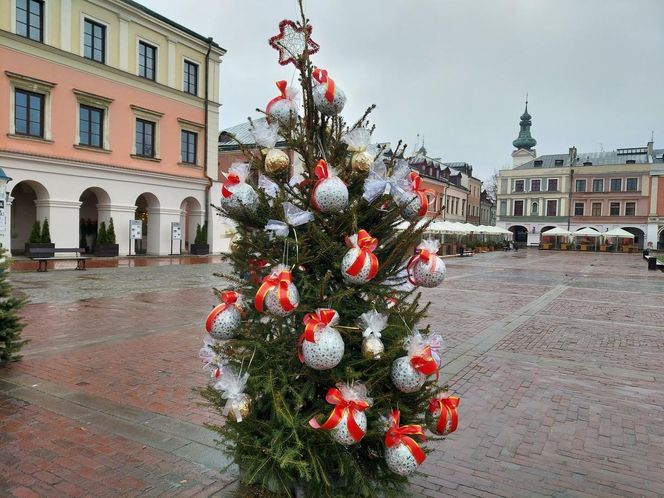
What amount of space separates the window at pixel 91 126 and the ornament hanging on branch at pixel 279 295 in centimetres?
2321

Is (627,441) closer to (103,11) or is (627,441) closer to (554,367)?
(554,367)

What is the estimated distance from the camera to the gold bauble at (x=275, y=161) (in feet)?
9.30

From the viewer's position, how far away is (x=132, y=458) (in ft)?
11.5

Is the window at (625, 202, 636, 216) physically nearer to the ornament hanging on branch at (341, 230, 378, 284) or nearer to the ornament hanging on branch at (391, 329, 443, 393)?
the ornament hanging on branch at (391, 329, 443, 393)

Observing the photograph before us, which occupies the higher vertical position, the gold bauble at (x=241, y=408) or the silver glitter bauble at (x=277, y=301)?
the silver glitter bauble at (x=277, y=301)

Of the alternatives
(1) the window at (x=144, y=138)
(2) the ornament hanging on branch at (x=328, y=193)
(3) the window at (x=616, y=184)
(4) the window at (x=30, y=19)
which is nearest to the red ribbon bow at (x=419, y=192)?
(2) the ornament hanging on branch at (x=328, y=193)

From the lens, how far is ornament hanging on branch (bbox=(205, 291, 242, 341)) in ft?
9.30

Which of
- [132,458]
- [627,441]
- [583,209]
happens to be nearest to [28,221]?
[132,458]

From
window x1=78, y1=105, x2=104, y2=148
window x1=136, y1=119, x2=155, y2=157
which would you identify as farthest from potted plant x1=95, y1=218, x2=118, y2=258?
window x1=136, y1=119, x2=155, y2=157

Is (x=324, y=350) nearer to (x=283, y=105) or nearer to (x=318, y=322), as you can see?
(x=318, y=322)

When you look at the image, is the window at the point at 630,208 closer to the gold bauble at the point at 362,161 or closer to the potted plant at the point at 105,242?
the potted plant at the point at 105,242

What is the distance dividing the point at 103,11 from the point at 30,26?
12.0ft

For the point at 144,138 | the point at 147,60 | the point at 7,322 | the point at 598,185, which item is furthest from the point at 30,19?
the point at 598,185

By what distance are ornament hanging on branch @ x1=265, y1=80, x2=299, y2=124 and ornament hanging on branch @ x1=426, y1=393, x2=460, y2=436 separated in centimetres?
191
